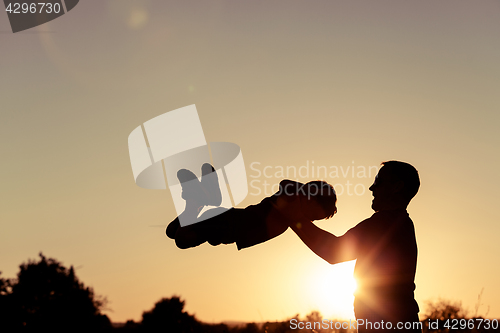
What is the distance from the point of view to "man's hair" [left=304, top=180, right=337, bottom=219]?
15.8ft

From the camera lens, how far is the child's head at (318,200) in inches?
187

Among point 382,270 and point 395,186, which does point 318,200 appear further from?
point 382,270

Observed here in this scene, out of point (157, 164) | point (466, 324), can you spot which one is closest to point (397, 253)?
point (157, 164)

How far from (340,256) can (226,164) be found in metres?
2.27

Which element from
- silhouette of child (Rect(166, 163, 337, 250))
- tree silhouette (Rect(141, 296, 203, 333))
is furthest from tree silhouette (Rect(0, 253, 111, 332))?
silhouette of child (Rect(166, 163, 337, 250))

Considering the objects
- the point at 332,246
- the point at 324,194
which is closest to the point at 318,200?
the point at 324,194

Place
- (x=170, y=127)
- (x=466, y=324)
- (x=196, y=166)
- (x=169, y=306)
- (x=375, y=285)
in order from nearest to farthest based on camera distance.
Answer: (x=375, y=285)
(x=196, y=166)
(x=170, y=127)
(x=466, y=324)
(x=169, y=306)

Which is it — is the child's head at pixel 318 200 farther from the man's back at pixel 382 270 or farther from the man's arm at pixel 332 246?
the man's back at pixel 382 270

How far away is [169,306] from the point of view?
250 feet

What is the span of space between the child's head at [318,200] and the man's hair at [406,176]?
2.34 ft

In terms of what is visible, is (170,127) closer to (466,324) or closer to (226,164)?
(226,164)

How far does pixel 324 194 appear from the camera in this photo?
4.84 meters

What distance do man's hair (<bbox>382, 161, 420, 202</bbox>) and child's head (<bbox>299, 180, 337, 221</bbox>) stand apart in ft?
2.34

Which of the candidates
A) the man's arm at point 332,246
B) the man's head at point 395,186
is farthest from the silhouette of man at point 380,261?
the man's head at point 395,186
